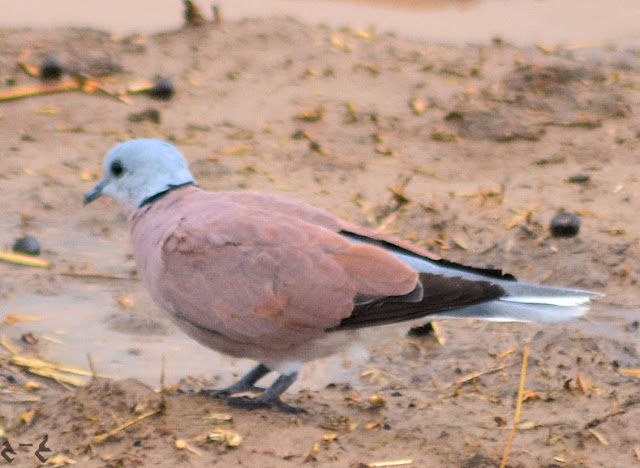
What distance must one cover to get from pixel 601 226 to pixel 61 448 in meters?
3.04

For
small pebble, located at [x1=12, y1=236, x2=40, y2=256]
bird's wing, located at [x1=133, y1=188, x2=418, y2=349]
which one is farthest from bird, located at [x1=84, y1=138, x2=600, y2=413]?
small pebble, located at [x1=12, y1=236, x2=40, y2=256]

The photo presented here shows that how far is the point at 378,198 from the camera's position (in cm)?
620

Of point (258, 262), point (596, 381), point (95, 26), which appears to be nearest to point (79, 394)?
point (258, 262)

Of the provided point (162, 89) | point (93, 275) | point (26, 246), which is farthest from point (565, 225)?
point (162, 89)

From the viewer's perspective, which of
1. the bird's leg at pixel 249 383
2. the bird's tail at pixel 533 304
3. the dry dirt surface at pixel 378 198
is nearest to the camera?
the dry dirt surface at pixel 378 198

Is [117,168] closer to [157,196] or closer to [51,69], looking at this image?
[157,196]

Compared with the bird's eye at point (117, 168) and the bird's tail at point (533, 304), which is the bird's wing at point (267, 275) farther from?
the bird's eye at point (117, 168)

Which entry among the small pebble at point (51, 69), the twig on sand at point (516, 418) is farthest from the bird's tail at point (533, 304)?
the small pebble at point (51, 69)

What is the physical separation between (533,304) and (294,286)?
31.2 inches

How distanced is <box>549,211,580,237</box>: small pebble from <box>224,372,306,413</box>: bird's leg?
1.91 m

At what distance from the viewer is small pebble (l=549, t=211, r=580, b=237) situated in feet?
18.0

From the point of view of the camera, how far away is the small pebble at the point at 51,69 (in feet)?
24.0

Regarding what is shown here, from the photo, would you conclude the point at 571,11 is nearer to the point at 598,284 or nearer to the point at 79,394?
the point at 598,284

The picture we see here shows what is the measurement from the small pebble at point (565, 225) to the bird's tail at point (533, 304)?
62.1 inches
